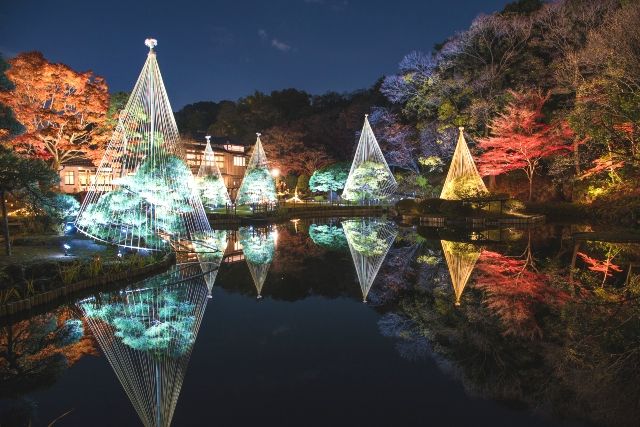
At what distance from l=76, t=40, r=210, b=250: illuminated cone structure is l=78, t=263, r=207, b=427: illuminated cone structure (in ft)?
8.13

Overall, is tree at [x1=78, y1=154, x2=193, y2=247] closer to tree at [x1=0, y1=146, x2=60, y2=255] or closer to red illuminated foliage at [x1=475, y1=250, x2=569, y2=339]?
tree at [x1=0, y1=146, x2=60, y2=255]

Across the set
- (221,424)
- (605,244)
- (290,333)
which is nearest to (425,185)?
(605,244)

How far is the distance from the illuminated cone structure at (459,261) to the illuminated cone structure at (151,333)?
4570mm

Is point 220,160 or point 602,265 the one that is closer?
point 602,265

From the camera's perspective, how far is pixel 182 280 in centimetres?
940

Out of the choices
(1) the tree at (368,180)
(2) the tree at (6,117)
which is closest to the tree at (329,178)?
(1) the tree at (368,180)

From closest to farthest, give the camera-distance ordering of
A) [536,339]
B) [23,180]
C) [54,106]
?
1. [536,339]
2. [23,180]
3. [54,106]

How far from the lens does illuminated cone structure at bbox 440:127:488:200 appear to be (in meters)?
20.6

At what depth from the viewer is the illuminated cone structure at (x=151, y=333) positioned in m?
4.62

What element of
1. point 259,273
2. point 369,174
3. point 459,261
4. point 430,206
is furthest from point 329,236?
point 369,174

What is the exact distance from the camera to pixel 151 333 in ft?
20.3

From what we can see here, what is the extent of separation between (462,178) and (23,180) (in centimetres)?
1729

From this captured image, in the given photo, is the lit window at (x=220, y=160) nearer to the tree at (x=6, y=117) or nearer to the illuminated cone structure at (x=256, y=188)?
the illuminated cone structure at (x=256, y=188)

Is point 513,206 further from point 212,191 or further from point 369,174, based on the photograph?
point 212,191
